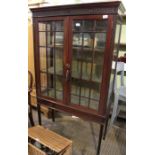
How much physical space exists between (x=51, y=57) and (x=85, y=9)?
2.30ft

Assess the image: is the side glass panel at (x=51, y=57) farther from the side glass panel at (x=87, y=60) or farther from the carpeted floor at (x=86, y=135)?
the carpeted floor at (x=86, y=135)

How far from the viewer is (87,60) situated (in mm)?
1549

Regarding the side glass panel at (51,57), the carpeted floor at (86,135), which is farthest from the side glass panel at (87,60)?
the carpeted floor at (86,135)

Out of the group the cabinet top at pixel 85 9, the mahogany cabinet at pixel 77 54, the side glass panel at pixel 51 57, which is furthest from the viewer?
the side glass panel at pixel 51 57

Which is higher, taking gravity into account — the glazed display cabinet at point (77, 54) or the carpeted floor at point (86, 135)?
the glazed display cabinet at point (77, 54)

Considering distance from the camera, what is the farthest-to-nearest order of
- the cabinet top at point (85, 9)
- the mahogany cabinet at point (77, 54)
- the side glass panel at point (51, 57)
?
the side glass panel at point (51, 57) → the mahogany cabinet at point (77, 54) → the cabinet top at point (85, 9)

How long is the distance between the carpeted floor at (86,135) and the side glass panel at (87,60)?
58 cm

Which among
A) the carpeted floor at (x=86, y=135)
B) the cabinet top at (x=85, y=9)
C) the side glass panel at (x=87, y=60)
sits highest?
the cabinet top at (x=85, y=9)

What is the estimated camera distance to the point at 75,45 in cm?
153

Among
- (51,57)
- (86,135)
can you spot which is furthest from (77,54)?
(86,135)

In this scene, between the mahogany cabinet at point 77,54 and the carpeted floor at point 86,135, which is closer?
the mahogany cabinet at point 77,54

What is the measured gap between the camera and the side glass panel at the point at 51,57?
1.62m

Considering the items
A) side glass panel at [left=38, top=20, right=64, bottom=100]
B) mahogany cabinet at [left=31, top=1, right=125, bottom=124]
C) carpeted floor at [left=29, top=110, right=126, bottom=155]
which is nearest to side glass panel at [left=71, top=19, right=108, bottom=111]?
mahogany cabinet at [left=31, top=1, right=125, bottom=124]
